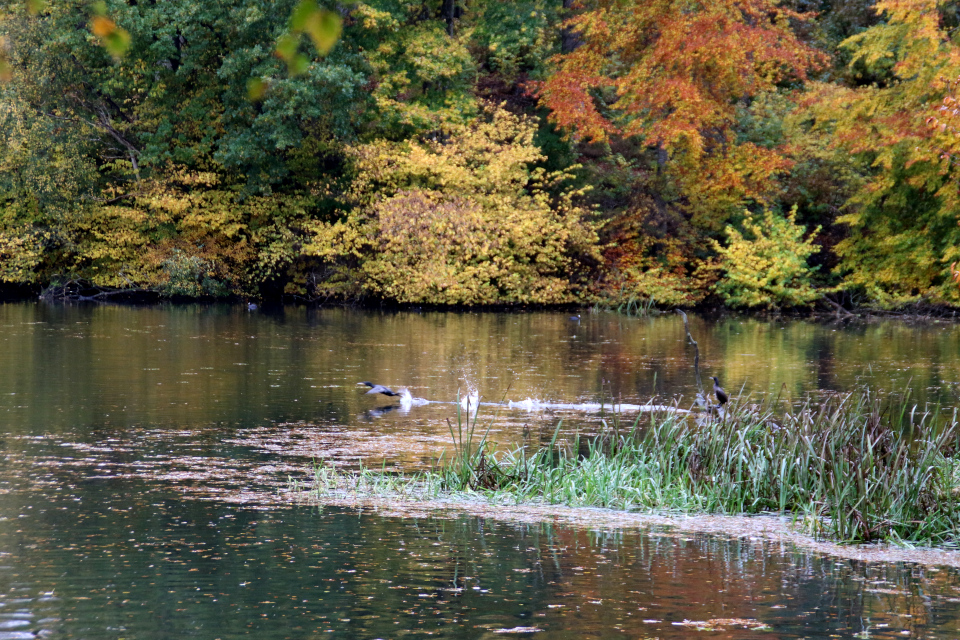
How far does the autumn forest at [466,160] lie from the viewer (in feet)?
96.4

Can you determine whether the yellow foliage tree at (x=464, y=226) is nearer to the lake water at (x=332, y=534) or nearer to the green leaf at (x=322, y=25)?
the lake water at (x=332, y=534)

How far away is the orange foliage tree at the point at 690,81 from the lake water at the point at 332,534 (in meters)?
12.1

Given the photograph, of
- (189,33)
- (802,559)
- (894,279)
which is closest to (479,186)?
(189,33)

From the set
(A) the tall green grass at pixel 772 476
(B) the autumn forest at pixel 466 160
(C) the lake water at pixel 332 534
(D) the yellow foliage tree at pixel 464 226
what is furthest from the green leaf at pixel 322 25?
(D) the yellow foliage tree at pixel 464 226

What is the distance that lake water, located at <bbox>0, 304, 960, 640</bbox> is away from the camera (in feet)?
19.7

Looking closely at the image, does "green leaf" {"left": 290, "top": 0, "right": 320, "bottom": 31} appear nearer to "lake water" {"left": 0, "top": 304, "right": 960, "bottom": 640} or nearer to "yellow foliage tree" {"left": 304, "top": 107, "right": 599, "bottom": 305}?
"lake water" {"left": 0, "top": 304, "right": 960, "bottom": 640}

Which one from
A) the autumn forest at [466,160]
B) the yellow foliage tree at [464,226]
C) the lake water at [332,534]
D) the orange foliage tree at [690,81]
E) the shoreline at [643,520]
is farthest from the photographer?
the yellow foliage tree at [464,226]

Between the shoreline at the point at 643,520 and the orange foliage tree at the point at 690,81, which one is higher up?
the orange foliage tree at the point at 690,81

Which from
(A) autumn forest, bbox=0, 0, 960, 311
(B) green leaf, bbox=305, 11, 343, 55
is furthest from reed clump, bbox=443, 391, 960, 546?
(A) autumn forest, bbox=0, 0, 960, 311

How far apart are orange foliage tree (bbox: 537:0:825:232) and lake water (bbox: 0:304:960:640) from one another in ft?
39.6

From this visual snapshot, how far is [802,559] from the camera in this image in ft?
23.9

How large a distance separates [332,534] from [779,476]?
3.24m

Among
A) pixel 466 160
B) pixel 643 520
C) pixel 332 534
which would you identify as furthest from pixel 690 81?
pixel 332 534

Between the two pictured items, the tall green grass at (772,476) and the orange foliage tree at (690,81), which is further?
the orange foliage tree at (690,81)
